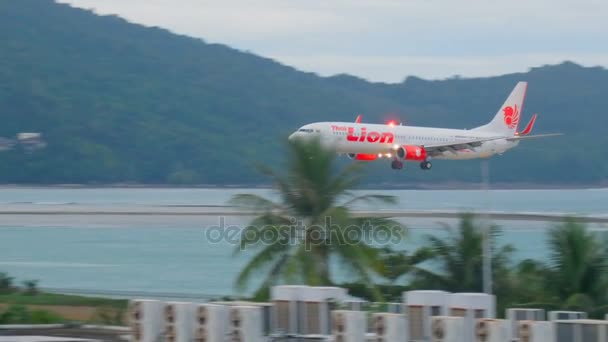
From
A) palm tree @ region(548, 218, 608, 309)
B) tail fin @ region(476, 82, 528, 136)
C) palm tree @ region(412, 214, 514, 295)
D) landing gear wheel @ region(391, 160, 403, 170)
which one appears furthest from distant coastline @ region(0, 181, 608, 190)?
palm tree @ region(548, 218, 608, 309)

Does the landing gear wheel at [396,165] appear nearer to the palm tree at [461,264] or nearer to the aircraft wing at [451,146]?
the aircraft wing at [451,146]

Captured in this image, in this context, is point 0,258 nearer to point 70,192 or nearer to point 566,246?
point 566,246

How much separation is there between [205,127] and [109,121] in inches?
541

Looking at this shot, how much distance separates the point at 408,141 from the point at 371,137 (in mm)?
4242

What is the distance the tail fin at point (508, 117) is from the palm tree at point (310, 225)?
190ft

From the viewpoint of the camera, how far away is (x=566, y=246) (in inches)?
1241

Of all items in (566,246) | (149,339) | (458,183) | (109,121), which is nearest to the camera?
(149,339)

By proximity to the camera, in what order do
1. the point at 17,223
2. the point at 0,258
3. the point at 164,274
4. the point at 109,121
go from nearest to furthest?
A: the point at 164,274, the point at 0,258, the point at 17,223, the point at 109,121

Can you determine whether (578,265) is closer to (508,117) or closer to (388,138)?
(388,138)

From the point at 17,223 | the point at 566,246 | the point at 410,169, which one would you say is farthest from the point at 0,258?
the point at 410,169

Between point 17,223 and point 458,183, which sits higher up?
point 458,183

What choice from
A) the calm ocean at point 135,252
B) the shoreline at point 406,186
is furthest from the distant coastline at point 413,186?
the calm ocean at point 135,252

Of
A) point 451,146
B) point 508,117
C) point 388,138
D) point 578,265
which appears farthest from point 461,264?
point 508,117

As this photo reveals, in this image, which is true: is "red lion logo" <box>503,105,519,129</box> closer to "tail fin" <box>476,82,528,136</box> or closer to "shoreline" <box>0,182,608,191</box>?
"tail fin" <box>476,82,528,136</box>
